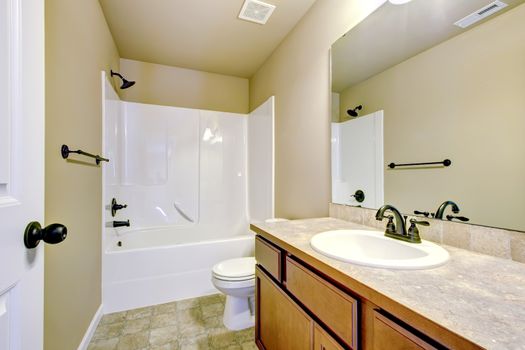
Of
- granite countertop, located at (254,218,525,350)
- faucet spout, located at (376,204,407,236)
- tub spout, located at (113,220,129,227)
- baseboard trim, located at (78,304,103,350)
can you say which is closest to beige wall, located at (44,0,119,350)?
baseboard trim, located at (78,304,103,350)

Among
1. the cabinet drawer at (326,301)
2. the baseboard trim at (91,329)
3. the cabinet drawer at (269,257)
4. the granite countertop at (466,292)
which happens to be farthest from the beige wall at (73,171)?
the granite countertop at (466,292)

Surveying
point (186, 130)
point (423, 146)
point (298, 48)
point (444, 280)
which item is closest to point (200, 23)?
point (298, 48)

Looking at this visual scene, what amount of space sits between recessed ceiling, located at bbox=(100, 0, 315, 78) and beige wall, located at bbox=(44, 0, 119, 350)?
29cm

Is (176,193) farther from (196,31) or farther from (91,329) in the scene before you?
(196,31)

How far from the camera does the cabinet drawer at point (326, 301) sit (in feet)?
2.24

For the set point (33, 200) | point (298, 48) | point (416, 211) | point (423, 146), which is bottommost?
point (416, 211)

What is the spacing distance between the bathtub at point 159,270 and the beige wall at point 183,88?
65.0 inches

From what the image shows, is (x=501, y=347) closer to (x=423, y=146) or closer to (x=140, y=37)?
(x=423, y=146)

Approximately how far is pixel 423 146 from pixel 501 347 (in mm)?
899

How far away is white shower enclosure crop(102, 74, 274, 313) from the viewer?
2037mm

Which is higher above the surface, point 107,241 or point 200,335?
point 107,241

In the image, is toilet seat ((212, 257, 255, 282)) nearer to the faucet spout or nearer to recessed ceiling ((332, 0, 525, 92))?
the faucet spout

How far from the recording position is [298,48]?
79.7 inches

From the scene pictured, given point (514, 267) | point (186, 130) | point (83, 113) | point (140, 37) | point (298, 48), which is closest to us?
point (514, 267)
